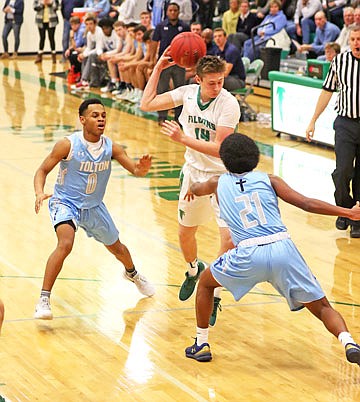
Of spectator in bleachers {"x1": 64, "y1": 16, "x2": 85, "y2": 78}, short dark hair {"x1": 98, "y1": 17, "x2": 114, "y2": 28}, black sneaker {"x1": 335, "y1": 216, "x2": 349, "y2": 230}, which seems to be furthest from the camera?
spectator in bleachers {"x1": 64, "y1": 16, "x2": 85, "y2": 78}

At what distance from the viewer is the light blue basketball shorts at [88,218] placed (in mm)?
6926

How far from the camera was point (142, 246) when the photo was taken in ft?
29.2

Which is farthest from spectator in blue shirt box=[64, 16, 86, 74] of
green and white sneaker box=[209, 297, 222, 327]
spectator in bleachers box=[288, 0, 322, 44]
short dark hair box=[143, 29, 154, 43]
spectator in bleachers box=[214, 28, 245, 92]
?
green and white sneaker box=[209, 297, 222, 327]

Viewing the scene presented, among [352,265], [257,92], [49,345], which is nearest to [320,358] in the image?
[49,345]

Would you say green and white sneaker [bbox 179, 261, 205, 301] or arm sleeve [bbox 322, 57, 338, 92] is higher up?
arm sleeve [bbox 322, 57, 338, 92]

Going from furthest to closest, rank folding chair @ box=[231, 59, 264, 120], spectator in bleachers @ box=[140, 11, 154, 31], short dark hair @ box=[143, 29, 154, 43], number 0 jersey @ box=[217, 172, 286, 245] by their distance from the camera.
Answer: spectator in bleachers @ box=[140, 11, 154, 31] < short dark hair @ box=[143, 29, 154, 43] < folding chair @ box=[231, 59, 264, 120] < number 0 jersey @ box=[217, 172, 286, 245]

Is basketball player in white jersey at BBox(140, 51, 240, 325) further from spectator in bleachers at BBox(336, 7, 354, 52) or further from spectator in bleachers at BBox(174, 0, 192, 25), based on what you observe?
spectator in bleachers at BBox(174, 0, 192, 25)

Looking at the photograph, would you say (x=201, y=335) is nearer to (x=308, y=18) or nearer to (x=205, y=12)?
(x=308, y=18)

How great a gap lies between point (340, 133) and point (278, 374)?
12.7 feet

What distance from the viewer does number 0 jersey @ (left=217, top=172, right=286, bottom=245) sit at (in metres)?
5.66

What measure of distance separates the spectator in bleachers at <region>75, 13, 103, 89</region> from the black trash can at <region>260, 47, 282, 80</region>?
3.54 meters

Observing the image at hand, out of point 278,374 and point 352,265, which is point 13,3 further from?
point 278,374

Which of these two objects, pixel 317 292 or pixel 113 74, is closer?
pixel 317 292

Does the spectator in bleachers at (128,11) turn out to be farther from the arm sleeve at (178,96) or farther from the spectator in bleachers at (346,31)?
the arm sleeve at (178,96)
